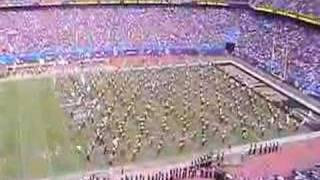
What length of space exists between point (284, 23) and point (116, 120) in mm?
12384

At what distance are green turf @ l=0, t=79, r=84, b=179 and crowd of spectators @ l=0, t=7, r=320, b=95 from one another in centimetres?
456

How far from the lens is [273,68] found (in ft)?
80.3

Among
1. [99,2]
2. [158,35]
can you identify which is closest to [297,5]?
[158,35]

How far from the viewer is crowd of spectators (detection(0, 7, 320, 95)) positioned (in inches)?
998

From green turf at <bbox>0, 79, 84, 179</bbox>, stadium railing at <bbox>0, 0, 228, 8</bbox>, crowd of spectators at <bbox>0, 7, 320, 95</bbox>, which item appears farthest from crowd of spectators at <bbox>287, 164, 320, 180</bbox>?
stadium railing at <bbox>0, 0, 228, 8</bbox>

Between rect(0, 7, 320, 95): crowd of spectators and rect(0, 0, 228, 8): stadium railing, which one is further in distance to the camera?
rect(0, 0, 228, 8): stadium railing

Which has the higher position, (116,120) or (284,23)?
(284,23)

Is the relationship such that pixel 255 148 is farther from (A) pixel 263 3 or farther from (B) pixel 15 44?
(A) pixel 263 3

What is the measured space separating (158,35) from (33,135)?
1202cm

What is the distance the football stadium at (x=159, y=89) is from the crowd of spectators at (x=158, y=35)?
0.06m

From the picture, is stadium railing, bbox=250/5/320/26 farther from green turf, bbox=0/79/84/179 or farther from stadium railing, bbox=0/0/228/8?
green turf, bbox=0/79/84/179

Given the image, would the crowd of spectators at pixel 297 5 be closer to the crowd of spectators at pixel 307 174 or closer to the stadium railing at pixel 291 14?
the stadium railing at pixel 291 14

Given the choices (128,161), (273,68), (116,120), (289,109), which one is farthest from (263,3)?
(128,161)

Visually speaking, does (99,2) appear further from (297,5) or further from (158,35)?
(297,5)
